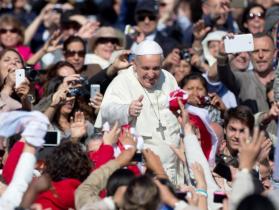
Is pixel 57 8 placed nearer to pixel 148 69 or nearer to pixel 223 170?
pixel 148 69

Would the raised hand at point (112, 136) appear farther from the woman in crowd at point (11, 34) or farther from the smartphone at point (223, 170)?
the woman in crowd at point (11, 34)

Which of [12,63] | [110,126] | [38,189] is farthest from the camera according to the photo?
[12,63]

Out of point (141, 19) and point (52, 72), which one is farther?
point (141, 19)

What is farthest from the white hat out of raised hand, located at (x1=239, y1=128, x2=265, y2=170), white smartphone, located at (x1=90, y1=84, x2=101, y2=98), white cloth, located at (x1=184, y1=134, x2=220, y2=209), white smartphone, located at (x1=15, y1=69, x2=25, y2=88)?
raised hand, located at (x1=239, y1=128, x2=265, y2=170)

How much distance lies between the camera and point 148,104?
38.5 feet

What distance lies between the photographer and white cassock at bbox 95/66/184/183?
11.6 metres

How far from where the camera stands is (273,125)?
1338cm

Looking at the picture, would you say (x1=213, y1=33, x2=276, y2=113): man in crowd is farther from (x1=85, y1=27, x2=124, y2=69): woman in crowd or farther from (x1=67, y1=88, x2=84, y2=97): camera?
(x1=67, y1=88, x2=84, y2=97): camera

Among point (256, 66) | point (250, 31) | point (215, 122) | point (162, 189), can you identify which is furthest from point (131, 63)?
point (162, 189)

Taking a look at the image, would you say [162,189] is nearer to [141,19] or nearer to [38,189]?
[38,189]

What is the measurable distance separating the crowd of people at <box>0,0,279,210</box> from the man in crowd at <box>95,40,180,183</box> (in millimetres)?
12

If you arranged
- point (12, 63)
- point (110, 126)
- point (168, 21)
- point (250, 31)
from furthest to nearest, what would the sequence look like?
point (168, 21) → point (250, 31) → point (12, 63) → point (110, 126)

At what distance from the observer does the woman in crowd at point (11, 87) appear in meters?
12.5

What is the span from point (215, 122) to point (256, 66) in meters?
1.58
